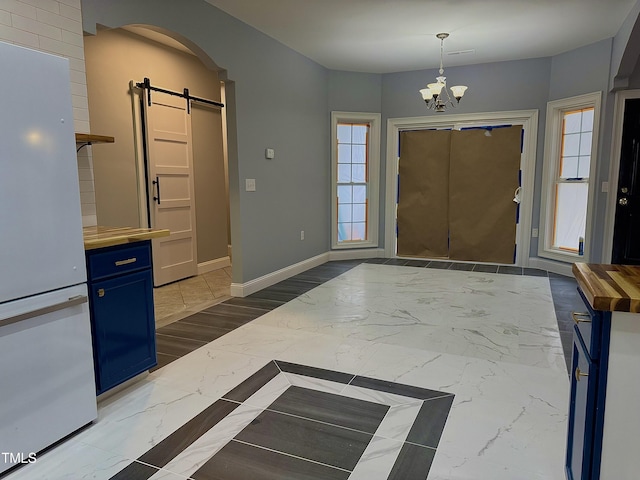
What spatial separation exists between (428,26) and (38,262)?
154 inches

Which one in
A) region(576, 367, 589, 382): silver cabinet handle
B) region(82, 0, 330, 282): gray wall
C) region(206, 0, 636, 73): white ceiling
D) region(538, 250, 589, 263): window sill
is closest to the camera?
region(576, 367, 589, 382): silver cabinet handle

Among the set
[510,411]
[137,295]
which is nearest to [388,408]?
[510,411]

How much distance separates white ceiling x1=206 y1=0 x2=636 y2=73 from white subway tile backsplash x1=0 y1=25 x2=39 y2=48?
1.67 meters

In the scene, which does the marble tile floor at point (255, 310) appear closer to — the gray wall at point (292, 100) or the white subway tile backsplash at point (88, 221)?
the gray wall at point (292, 100)

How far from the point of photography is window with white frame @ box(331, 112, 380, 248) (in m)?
6.18

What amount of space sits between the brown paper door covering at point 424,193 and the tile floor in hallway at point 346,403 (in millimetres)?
2416

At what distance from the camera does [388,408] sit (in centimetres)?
218

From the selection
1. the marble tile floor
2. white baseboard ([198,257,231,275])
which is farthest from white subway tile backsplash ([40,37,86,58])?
white baseboard ([198,257,231,275])

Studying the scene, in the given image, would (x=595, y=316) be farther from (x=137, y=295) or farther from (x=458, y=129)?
(x=458, y=129)

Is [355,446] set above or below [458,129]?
below

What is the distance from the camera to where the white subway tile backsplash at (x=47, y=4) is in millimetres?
2312

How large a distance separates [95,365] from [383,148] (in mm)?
4968

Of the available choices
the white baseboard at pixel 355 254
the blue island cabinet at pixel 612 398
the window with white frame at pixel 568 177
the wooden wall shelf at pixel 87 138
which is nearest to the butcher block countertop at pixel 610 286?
the blue island cabinet at pixel 612 398

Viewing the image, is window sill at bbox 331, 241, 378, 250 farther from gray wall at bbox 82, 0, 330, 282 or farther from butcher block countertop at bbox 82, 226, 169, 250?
butcher block countertop at bbox 82, 226, 169, 250
